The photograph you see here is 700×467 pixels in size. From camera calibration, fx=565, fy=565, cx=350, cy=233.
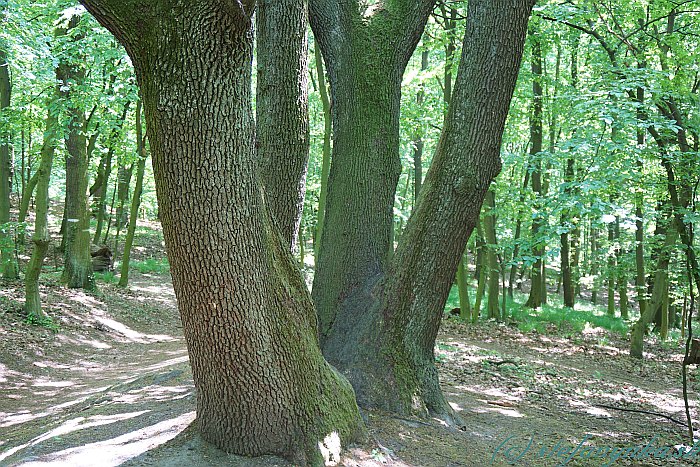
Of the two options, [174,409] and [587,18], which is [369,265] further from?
[587,18]

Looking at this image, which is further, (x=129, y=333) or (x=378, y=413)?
(x=129, y=333)

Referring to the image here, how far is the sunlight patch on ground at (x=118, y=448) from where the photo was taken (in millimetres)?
3961

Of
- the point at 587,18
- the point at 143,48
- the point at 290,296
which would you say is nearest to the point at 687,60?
the point at 587,18

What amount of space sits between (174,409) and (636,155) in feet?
26.6

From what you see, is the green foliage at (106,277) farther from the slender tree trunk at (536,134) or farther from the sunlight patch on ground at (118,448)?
the sunlight patch on ground at (118,448)

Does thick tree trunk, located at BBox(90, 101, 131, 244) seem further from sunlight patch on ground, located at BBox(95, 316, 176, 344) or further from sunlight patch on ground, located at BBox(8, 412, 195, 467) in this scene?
sunlight patch on ground, located at BBox(8, 412, 195, 467)

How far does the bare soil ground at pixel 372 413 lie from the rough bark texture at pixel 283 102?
84.3 inches

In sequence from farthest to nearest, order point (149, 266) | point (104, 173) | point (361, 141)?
point (149, 266), point (104, 173), point (361, 141)

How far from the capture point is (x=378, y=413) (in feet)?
17.5

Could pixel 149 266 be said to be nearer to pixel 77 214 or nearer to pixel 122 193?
pixel 122 193

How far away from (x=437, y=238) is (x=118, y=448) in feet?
10.6

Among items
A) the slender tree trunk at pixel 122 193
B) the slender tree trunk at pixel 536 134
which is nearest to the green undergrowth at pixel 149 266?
the slender tree trunk at pixel 122 193

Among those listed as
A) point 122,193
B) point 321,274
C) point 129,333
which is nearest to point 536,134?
point 129,333

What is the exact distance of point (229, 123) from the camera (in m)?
3.45
